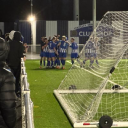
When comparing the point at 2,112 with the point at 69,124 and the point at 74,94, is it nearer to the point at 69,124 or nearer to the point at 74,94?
the point at 69,124

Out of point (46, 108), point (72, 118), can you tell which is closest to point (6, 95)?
point (72, 118)

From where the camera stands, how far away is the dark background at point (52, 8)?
58094 millimetres

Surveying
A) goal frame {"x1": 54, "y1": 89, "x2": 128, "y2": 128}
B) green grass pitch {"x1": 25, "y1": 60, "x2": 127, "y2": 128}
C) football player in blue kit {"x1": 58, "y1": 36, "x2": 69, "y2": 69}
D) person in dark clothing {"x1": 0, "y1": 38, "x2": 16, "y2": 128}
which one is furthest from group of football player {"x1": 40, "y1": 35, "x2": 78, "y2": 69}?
person in dark clothing {"x1": 0, "y1": 38, "x2": 16, "y2": 128}

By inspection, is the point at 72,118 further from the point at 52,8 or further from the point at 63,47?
the point at 52,8

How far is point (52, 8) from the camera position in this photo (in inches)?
2625

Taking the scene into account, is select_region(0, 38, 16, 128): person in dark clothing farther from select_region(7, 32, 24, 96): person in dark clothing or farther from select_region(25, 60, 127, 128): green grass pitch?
select_region(7, 32, 24, 96): person in dark clothing

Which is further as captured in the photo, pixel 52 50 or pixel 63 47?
pixel 52 50

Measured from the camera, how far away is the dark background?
5809 centimetres

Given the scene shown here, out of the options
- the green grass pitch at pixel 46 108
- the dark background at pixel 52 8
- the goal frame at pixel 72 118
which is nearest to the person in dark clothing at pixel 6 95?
the goal frame at pixel 72 118

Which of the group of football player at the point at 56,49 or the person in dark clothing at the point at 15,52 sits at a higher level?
the person in dark clothing at the point at 15,52

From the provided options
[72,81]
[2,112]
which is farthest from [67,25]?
[2,112]

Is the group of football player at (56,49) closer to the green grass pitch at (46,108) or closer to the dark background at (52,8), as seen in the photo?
the green grass pitch at (46,108)

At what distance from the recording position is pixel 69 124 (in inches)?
329

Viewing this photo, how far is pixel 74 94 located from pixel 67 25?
23.6 m
